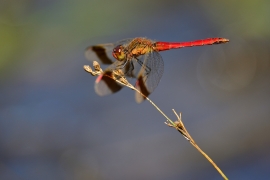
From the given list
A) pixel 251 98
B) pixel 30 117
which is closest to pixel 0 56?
pixel 30 117

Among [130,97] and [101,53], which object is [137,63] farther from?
[130,97]

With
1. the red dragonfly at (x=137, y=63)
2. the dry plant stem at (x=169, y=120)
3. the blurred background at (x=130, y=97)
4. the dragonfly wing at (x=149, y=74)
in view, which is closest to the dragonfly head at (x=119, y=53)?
the red dragonfly at (x=137, y=63)

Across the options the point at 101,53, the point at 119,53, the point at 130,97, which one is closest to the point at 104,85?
the point at 119,53

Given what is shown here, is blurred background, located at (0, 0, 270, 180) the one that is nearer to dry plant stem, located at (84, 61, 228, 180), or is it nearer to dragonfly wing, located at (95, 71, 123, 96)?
dragonfly wing, located at (95, 71, 123, 96)

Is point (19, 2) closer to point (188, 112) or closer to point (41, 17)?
point (41, 17)

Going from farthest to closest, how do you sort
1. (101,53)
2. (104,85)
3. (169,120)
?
(101,53) < (104,85) < (169,120)
